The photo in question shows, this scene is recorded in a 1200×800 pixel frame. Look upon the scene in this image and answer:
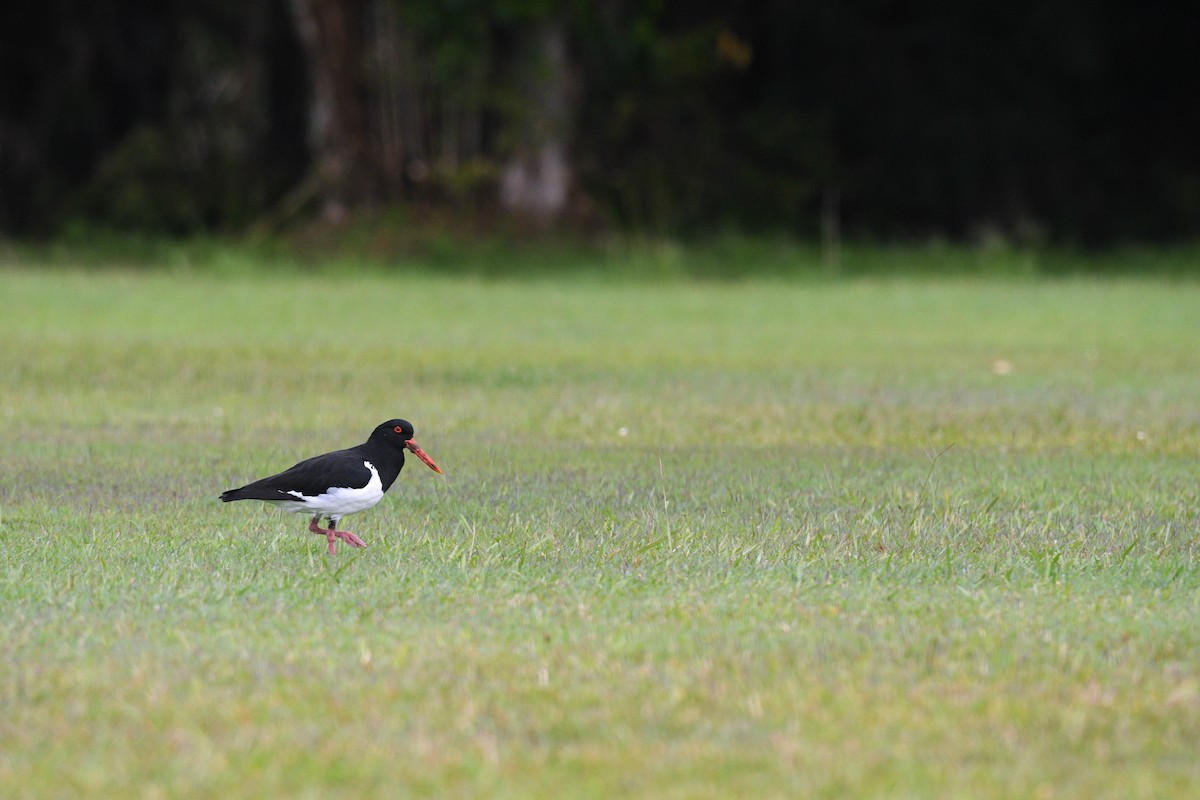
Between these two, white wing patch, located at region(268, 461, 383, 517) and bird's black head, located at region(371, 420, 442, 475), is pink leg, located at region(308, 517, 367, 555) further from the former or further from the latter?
bird's black head, located at region(371, 420, 442, 475)

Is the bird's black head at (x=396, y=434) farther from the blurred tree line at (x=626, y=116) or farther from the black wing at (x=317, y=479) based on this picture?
the blurred tree line at (x=626, y=116)

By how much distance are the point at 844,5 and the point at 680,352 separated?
21.5m

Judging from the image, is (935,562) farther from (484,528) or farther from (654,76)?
(654,76)

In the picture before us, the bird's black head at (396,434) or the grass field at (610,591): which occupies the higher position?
the bird's black head at (396,434)

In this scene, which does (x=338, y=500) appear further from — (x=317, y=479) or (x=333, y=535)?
(x=333, y=535)

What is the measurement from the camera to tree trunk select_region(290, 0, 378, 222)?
28016 mm

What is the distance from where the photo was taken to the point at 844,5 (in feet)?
121

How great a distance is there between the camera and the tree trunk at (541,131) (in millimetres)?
27562

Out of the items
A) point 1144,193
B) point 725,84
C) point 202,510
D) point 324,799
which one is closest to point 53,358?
point 202,510

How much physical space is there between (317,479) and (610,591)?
3.93 ft

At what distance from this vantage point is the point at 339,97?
1117 inches

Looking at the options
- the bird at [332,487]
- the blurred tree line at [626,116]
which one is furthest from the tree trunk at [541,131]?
the bird at [332,487]

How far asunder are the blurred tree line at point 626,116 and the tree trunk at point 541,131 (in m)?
0.04

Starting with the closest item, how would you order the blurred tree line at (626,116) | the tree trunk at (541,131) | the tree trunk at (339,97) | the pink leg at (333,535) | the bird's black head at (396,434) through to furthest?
the pink leg at (333,535), the bird's black head at (396,434), the tree trunk at (541,131), the tree trunk at (339,97), the blurred tree line at (626,116)
